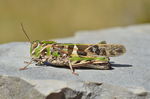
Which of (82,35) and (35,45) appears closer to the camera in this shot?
(35,45)

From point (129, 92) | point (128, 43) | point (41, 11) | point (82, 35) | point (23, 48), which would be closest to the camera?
point (129, 92)

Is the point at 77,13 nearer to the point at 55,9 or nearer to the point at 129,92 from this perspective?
the point at 55,9

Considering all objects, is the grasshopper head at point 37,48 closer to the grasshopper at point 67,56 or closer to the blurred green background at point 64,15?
the grasshopper at point 67,56

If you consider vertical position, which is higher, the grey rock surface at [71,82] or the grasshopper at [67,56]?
the grasshopper at [67,56]

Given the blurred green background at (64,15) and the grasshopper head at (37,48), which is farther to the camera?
the blurred green background at (64,15)

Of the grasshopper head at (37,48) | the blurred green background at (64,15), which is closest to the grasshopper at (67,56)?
the grasshopper head at (37,48)

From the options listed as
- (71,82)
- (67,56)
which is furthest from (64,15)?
(71,82)

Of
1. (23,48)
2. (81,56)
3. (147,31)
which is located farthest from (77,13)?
A: (81,56)

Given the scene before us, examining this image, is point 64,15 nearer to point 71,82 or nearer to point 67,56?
point 67,56

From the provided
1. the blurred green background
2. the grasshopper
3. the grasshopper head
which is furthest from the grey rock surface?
the blurred green background
